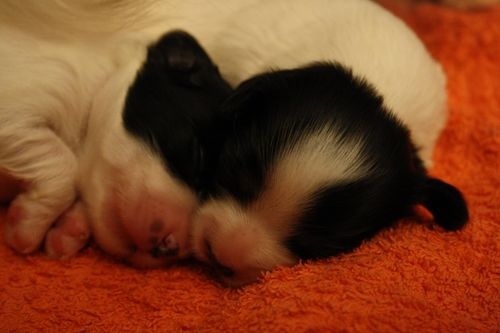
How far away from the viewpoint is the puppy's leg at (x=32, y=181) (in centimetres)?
174

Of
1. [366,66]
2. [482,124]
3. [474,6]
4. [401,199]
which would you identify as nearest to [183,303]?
[401,199]

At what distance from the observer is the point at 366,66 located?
1864mm

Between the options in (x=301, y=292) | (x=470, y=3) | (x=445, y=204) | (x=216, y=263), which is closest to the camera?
(x=301, y=292)

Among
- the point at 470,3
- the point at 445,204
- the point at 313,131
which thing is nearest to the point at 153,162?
the point at 313,131

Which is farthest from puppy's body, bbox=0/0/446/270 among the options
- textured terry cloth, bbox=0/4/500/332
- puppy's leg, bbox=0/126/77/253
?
textured terry cloth, bbox=0/4/500/332

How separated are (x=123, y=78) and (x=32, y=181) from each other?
414 millimetres

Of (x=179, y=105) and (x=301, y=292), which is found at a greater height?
(x=179, y=105)

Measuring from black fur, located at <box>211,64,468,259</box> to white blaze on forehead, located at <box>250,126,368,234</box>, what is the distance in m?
0.02

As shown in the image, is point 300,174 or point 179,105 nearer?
point 300,174

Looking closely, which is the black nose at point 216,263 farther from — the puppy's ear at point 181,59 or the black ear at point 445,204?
the black ear at point 445,204

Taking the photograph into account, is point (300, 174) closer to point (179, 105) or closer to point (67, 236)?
point (179, 105)

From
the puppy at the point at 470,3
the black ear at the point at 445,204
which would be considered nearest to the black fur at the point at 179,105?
the black ear at the point at 445,204

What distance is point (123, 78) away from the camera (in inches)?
72.6

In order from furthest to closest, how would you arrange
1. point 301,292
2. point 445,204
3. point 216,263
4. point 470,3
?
point 470,3 → point 445,204 → point 216,263 → point 301,292
